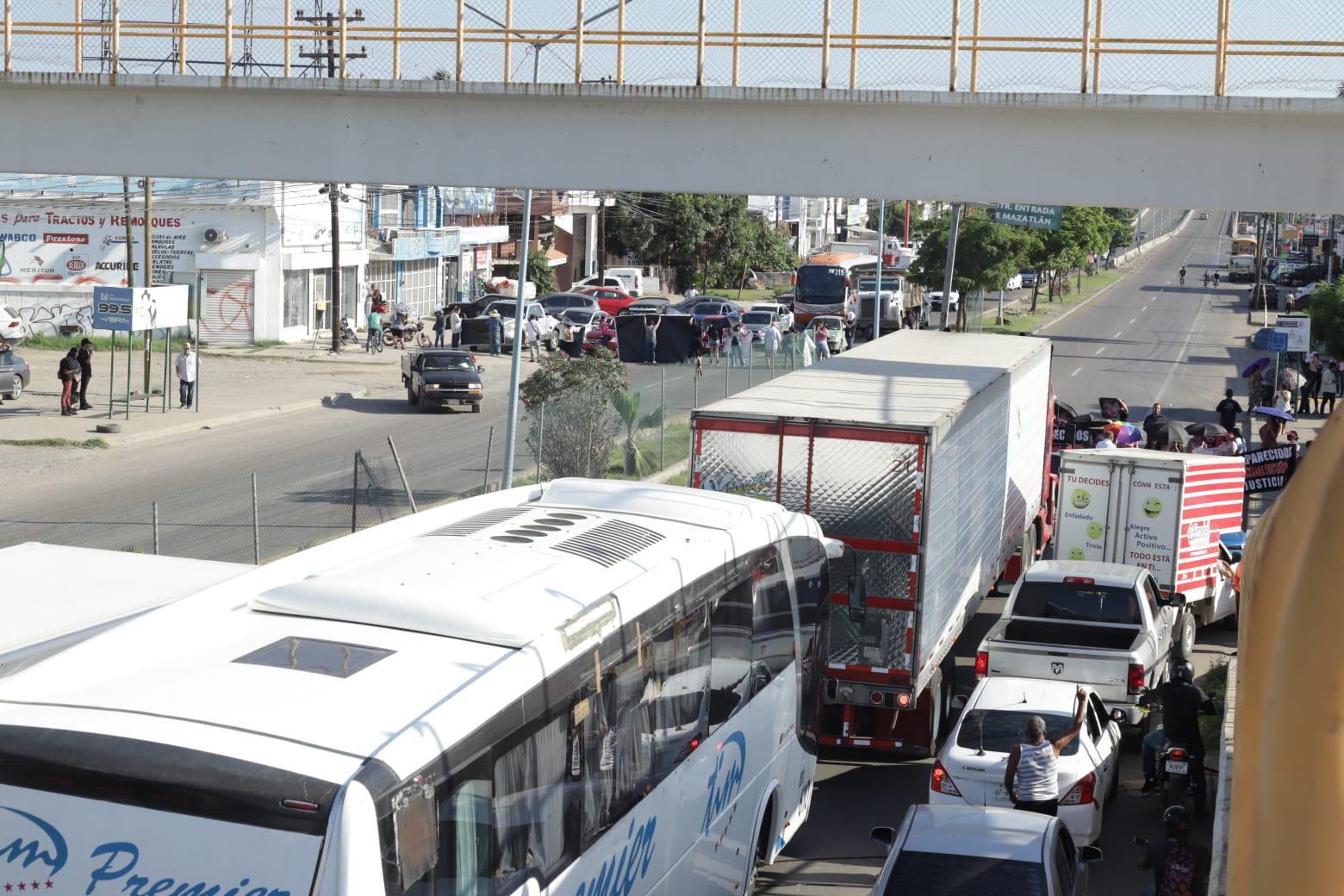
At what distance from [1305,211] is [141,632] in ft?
55.8

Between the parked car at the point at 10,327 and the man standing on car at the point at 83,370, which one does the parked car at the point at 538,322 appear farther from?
the man standing on car at the point at 83,370

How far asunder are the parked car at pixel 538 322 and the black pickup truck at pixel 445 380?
9.42 m

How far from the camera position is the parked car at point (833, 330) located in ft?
162

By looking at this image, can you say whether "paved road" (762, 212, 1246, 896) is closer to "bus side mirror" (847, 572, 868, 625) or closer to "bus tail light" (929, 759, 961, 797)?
"bus tail light" (929, 759, 961, 797)

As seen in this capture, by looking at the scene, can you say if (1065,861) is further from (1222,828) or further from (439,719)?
(439,719)

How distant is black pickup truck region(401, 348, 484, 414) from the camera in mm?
36750

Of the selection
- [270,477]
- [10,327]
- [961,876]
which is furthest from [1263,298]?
[961,876]

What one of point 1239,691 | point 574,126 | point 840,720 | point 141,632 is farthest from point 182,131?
point 1239,691

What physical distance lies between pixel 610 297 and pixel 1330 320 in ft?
101

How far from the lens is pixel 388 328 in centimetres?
5381

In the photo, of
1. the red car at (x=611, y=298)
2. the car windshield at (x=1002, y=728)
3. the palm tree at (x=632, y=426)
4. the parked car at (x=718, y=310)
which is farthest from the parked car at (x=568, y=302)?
the car windshield at (x=1002, y=728)

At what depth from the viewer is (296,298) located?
173 feet

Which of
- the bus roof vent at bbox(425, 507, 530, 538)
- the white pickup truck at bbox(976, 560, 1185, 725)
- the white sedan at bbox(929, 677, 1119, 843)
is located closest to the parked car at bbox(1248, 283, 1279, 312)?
the white pickup truck at bbox(976, 560, 1185, 725)

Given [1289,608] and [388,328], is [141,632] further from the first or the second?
[388,328]
